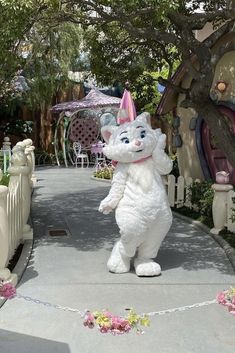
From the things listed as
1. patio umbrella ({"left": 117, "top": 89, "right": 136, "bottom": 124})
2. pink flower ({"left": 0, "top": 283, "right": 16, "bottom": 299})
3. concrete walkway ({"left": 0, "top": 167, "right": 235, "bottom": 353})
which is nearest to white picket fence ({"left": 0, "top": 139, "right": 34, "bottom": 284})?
concrete walkway ({"left": 0, "top": 167, "right": 235, "bottom": 353})

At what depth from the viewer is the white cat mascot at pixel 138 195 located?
20.1ft

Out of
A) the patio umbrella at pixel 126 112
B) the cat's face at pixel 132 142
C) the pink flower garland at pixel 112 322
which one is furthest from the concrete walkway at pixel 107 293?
the patio umbrella at pixel 126 112

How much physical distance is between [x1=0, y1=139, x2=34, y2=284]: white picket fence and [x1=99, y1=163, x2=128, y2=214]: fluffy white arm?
3.64 ft

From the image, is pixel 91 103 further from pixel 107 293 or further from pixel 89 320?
pixel 89 320

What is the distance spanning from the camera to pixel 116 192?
6.29 m

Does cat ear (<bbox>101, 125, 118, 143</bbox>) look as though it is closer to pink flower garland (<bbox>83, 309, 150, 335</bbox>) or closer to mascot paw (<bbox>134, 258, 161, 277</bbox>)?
mascot paw (<bbox>134, 258, 161, 277</bbox>)

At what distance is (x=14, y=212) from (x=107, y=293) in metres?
1.78

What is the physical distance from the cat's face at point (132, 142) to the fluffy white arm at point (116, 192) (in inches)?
6.1

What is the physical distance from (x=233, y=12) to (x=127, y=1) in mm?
1437

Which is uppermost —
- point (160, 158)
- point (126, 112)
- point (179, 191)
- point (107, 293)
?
point (126, 112)

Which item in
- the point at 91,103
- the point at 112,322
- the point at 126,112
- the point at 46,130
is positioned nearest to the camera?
the point at 112,322

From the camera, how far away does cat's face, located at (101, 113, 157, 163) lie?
611cm

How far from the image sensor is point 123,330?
362 cm

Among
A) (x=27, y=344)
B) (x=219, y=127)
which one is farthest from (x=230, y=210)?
(x=27, y=344)
